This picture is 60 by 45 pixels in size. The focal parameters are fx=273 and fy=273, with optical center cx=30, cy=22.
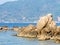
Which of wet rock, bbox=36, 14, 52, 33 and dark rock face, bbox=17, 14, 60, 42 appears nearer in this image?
dark rock face, bbox=17, 14, 60, 42

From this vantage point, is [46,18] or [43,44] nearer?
[43,44]

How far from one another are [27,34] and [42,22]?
148 inches

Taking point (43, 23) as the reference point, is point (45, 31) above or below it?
below

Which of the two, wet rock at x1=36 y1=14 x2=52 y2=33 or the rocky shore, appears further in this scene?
wet rock at x1=36 y1=14 x2=52 y2=33

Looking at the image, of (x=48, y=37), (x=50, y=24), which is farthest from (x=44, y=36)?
(x=50, y=24)

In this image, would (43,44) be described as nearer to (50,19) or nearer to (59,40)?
(59,40)

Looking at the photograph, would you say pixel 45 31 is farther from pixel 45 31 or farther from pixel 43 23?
pixel 43 23

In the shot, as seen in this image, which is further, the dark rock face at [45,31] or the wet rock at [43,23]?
the wet rock at [43,23]

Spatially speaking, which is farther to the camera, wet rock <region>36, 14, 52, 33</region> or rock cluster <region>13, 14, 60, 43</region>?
wet rock <region>36, 14, 52, 33</region>

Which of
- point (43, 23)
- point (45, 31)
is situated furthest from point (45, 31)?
point (43, 23)

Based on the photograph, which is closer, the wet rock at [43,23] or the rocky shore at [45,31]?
the rocky shore at [45,31]

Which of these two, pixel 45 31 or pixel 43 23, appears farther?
pixel 43 23

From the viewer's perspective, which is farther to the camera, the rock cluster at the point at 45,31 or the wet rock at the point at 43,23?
the wet rock at the point at 43,23

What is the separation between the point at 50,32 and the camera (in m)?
47.7
